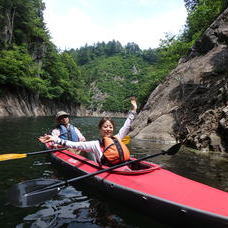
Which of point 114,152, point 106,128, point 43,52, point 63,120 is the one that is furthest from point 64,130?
point 43,52

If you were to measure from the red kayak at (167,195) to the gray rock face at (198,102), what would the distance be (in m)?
5.21

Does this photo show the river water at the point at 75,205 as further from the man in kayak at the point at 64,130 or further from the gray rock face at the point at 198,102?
the gray rock face at the point at 198,102

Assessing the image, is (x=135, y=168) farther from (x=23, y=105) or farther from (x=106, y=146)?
(x=23, y=105)

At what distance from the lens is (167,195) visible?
3752 millimetres

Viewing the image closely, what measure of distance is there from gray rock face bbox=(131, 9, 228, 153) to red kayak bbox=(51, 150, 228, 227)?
521cm

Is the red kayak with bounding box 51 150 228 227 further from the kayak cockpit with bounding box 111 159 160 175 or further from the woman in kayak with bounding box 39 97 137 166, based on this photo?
the woman in kayak with bounding box 39 97 137 166

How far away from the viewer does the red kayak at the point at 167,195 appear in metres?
3.28

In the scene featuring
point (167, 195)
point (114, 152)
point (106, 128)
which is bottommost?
point (167, 195)

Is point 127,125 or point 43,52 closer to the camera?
point 127,125

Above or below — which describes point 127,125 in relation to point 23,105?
below

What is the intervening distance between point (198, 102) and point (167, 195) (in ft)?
29.6

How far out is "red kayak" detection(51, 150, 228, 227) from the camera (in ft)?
10.8

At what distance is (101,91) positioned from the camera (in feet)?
342

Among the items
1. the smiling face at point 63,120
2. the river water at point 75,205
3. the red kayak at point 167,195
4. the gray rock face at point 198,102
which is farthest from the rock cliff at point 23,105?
the red kayak at point 167,195
